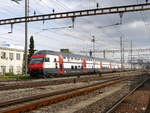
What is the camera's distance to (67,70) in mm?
32844

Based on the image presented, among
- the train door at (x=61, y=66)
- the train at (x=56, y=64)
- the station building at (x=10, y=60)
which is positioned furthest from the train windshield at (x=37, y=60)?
the station building at (x=10, y=60)

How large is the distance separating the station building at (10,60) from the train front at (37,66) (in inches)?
1027

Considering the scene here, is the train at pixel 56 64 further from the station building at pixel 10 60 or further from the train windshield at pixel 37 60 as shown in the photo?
the station building at pixel 10 60

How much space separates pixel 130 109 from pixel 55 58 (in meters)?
21.1

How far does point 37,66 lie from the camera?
28.0m

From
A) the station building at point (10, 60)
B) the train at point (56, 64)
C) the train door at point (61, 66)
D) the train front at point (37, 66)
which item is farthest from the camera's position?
the station building at point (10, 60)

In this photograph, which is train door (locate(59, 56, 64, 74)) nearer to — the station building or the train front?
the train front

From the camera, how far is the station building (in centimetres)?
5359

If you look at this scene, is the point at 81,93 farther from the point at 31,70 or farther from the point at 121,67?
the point at 121,67

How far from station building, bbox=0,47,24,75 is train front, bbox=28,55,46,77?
85.5ft

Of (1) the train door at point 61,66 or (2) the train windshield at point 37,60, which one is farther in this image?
(1) the train door at point 61,66

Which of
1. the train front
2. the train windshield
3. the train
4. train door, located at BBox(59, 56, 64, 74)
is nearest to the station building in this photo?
the train

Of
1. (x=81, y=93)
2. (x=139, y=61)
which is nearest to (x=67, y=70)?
(x=81, y=93)

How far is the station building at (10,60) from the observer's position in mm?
53594
